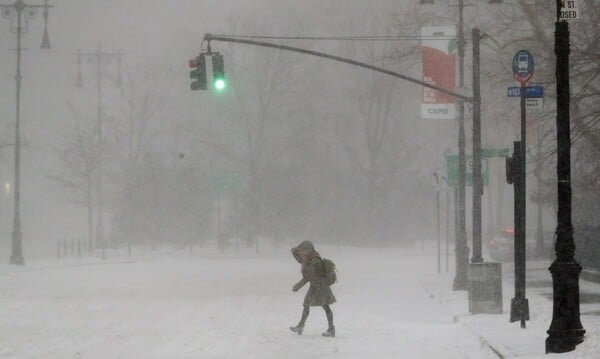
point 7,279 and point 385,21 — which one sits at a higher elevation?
point 385,21

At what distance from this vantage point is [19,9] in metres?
43.2

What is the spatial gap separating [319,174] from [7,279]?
3471cm

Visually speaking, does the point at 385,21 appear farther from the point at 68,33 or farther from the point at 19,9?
the point at 68,33

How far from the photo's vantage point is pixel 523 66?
1853 centimetres

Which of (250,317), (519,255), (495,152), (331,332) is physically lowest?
(250,317)

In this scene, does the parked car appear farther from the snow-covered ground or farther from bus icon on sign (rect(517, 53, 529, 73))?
bus icon on sign (rect(517, 53, 529, 73))

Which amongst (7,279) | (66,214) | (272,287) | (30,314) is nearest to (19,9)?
(7,279)

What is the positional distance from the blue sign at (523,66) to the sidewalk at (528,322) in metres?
4.39

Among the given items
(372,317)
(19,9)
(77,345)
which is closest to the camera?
(77,345)

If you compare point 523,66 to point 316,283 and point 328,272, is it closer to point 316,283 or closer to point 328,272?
point 328,272

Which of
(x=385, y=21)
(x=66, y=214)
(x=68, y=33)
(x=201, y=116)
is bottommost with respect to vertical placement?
(x=66, y=214)

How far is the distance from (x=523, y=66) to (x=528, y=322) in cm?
465

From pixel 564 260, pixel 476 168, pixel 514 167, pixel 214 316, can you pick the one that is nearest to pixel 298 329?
pixel 214 316

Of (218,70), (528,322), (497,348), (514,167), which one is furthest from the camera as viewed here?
(218,70)
